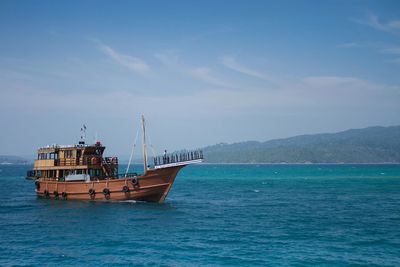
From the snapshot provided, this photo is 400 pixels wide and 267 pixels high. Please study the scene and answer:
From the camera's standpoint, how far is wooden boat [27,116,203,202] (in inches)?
1844

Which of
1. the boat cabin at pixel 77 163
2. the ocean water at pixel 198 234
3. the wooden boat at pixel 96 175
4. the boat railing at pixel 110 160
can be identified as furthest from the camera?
the boat railing at pixel 110 160

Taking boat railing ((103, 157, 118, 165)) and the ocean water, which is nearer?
the ocean water

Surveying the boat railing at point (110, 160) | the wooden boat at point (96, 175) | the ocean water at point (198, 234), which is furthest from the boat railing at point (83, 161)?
the ocean water at point (198, 234)

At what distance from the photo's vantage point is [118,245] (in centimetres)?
2986

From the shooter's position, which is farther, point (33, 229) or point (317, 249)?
point (33, 229)

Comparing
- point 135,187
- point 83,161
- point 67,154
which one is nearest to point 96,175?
point 83,161

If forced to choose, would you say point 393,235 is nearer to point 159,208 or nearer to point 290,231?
point 290,231

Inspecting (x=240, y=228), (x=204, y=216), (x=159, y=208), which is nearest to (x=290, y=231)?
(x=240, y=228)

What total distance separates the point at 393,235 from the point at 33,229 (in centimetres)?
2933

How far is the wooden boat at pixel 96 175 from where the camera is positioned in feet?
154

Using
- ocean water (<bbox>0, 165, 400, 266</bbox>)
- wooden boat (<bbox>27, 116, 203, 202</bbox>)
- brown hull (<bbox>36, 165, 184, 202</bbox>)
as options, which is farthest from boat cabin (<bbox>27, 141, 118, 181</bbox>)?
ocean water (<bbox>0, 165, 400, 266</bbox>)

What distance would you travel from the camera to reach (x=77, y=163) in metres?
52.3

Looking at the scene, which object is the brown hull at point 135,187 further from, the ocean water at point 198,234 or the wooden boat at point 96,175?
the ocean water at point 198,234

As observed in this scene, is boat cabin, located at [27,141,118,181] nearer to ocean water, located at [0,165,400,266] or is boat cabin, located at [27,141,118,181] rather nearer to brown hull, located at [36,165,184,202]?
brown hull, located at [36,165,184,202]
